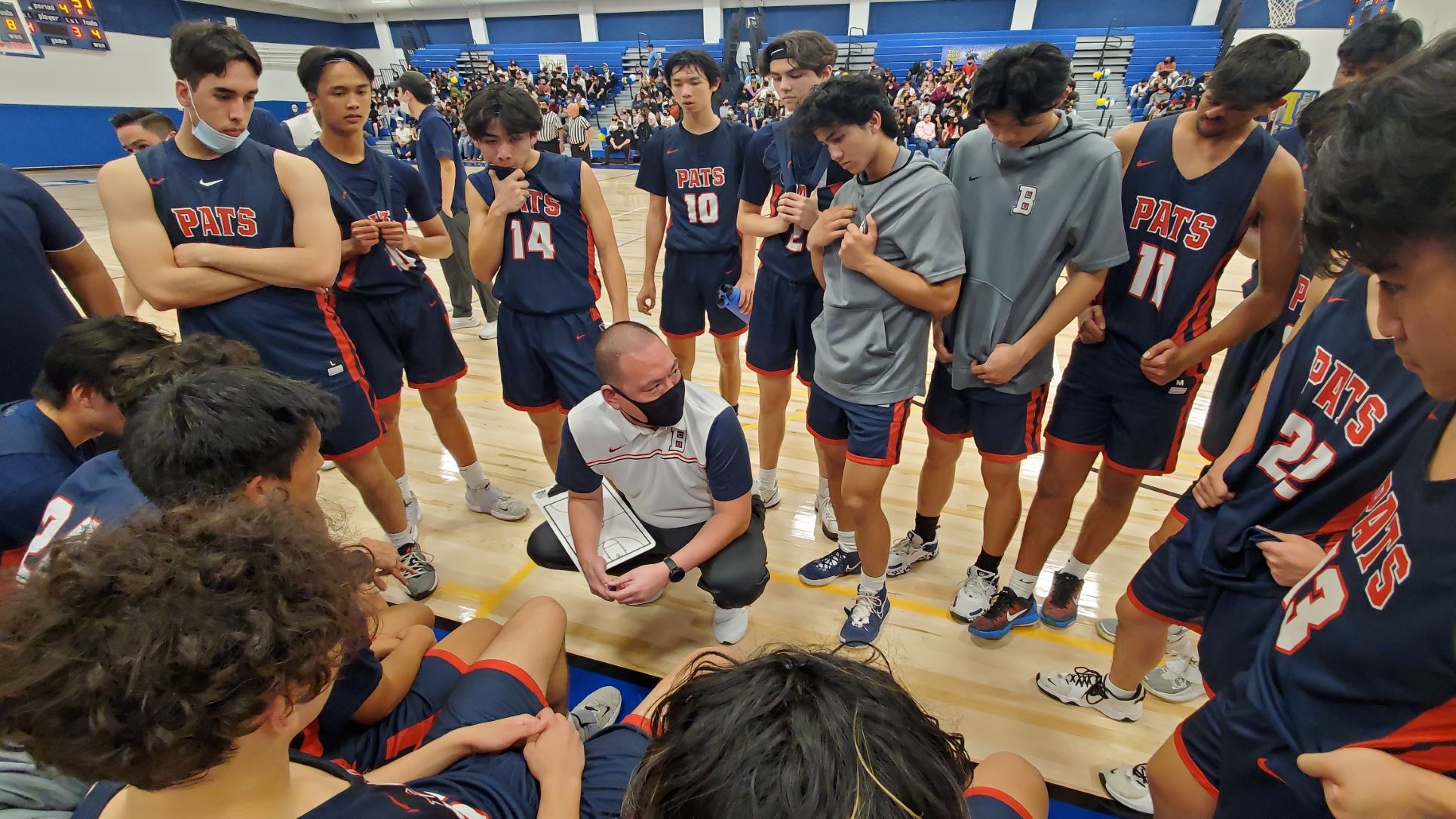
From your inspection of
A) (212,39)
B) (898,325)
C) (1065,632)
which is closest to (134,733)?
(898,325)

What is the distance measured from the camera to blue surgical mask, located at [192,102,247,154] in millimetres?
2170

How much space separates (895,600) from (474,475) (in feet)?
7.34

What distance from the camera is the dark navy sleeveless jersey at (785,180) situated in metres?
2.57

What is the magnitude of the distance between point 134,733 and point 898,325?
2.02 metres

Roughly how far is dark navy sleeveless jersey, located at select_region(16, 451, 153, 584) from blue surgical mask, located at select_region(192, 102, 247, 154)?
4.01 ft

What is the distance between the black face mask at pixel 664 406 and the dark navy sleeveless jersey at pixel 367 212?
151 centimetres

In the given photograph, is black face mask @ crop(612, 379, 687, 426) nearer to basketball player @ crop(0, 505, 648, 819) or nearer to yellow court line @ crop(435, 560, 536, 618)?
basketball player @ crop(0, 505, 648, 819)

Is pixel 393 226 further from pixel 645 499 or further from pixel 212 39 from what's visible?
pixel 645 499

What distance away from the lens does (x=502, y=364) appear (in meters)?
3.09

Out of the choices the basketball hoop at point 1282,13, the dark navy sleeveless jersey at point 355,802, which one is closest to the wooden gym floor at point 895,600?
the dark navy sleeveless jersey at point 355,802

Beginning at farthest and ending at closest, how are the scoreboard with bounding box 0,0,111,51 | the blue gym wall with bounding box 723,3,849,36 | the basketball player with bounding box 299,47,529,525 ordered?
the blue gym wall with bounding box 723,3,849,36 < the scoreboard with bounding box 0,0,111,51 < the basketball player with bounding box 299,47,529,525

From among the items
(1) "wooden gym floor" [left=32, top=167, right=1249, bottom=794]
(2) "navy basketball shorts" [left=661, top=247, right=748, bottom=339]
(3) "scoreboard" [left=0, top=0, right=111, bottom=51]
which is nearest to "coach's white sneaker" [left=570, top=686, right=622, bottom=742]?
(1) "wooden gym floor" [left=32, top=167, right=1249, bottom=794]

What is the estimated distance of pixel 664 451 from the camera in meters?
2.26

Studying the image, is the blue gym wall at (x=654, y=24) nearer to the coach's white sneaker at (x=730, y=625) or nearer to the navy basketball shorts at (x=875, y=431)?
the navy basketball shorts at (x=875, y=431)
